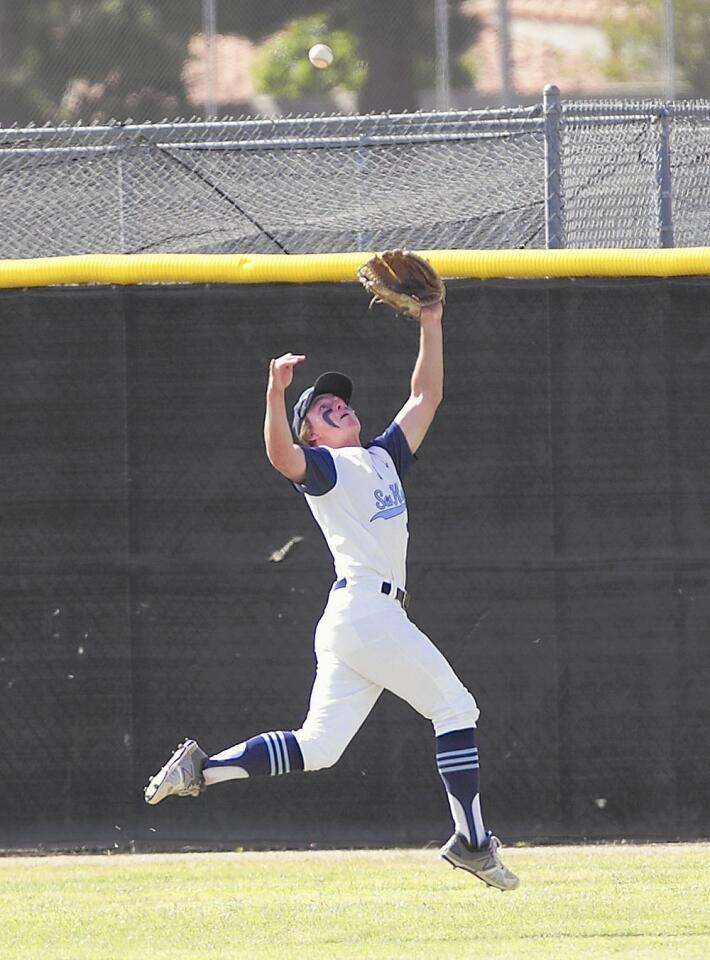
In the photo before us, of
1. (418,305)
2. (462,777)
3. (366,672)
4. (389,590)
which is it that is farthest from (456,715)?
(418,305)

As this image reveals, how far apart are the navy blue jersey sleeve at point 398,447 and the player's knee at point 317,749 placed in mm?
931

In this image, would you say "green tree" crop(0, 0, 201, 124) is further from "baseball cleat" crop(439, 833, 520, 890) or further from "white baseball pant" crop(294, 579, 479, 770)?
"baseball cleat" crop(439, 833, 520, 890)

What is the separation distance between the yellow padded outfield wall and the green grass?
2313 mm

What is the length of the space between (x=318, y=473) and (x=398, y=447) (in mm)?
417

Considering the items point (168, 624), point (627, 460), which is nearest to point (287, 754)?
point (168, 624)

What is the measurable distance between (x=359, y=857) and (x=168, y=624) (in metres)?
1.21

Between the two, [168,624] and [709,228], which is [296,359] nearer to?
[168,624]

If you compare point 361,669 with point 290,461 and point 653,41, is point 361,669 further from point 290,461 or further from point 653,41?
point 653,41

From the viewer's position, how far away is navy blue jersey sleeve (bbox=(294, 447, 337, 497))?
5.68 metres

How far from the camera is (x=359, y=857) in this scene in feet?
23.3

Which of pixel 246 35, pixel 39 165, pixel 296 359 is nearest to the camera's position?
pixel 296 359

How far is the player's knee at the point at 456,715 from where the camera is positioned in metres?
5.70

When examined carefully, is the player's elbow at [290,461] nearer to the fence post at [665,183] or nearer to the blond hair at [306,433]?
the blond hair at [306,433]

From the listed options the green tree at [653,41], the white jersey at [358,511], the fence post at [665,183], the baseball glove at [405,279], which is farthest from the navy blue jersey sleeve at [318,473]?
the green tree at [653,41]
